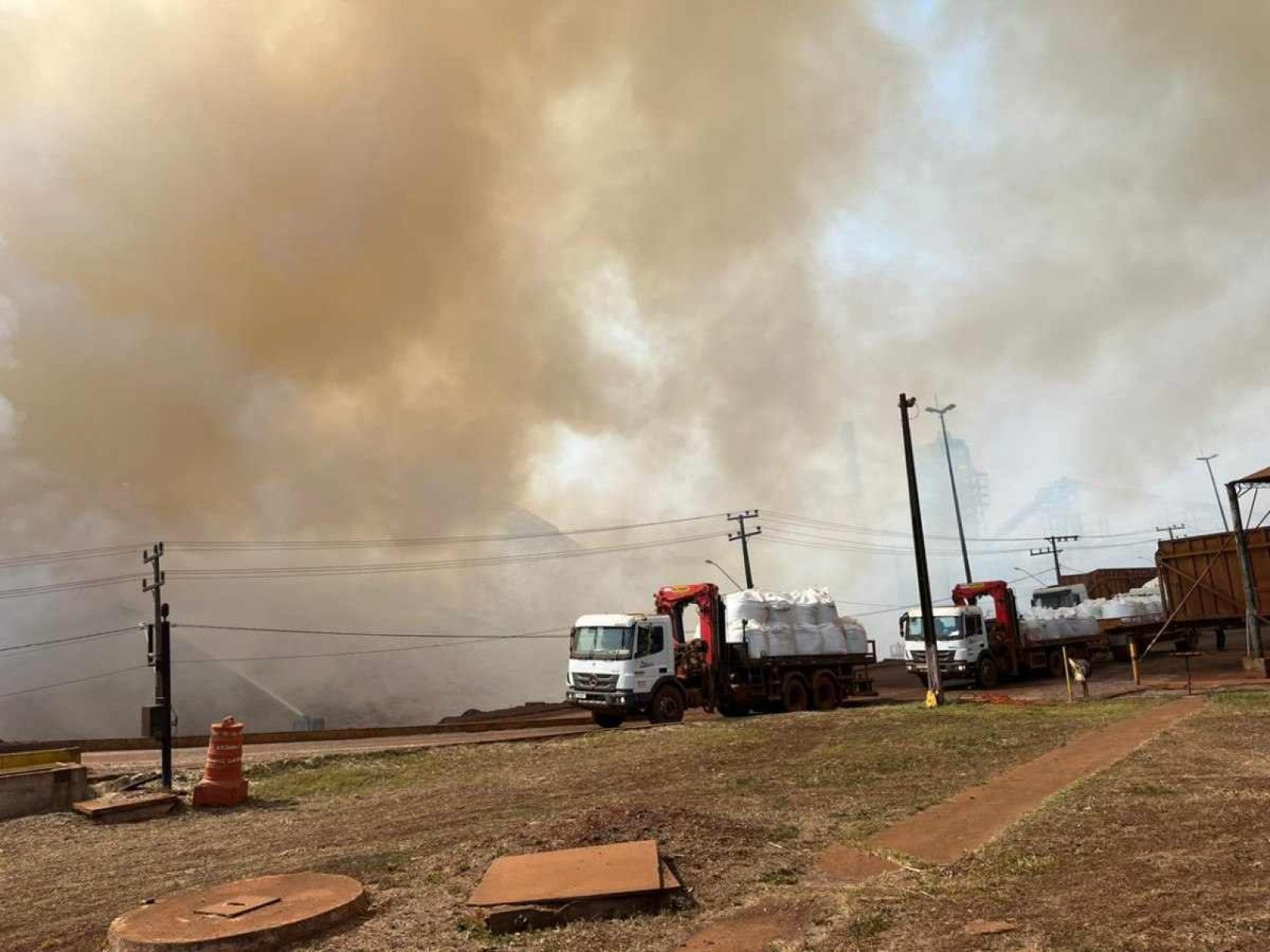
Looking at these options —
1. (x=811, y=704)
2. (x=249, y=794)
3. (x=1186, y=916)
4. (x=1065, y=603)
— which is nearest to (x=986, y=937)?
(x=1186, y=916)

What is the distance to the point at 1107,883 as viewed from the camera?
543cm

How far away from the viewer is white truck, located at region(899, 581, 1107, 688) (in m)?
29.4

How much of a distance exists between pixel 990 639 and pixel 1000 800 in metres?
24.0

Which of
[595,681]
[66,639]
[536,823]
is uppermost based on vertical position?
[66,639]

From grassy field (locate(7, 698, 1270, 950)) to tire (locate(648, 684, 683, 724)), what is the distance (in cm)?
559

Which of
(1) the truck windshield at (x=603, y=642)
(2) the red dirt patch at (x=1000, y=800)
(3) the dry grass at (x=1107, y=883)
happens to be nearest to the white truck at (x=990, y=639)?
(1) the truck windshield at (x=603, y=642)

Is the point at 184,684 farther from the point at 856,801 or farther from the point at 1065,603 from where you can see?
the point at 856,801

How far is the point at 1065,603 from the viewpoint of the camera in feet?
142

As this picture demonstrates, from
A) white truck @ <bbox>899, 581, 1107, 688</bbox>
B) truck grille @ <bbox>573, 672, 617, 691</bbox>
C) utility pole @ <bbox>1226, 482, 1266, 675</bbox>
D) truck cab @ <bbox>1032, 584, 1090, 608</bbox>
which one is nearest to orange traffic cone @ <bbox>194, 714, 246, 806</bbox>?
truck grille @ <bbox>573, 672, 617, 691</bbox>

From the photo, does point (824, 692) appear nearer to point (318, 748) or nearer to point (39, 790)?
point (318, 748)

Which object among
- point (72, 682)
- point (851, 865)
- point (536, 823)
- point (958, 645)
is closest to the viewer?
point (851, 865)

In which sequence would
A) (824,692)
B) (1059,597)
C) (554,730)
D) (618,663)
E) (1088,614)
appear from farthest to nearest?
(1059,597)
(1088,614)
(824,692)
(554,730)
(618,663)

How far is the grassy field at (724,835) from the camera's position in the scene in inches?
202

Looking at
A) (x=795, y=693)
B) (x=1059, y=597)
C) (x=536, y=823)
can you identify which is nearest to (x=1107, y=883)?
(x=536, y=823)
